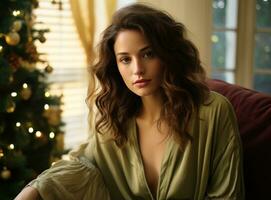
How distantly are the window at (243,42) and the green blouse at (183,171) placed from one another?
2112 mm

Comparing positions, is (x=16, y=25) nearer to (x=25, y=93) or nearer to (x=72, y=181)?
(x=25, y=93)

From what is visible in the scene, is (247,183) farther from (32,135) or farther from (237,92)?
(32,135)

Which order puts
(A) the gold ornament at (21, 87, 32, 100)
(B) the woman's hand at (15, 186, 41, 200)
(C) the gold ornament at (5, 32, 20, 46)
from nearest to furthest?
(B) the woman's hand at (15, 186, 41, 200) < (C) the gold ornament at (5, 32, 20, 46) < (A) the gold ornament at (21, 87, 32, 100)

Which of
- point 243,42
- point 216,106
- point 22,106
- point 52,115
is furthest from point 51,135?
point 243,42

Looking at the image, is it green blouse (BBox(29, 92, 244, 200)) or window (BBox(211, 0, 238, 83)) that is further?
window (BBox(211, 0, 238, 83))

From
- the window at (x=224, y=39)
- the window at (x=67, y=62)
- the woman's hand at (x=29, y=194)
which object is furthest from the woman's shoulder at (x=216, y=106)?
the window at (x=224, y=39)

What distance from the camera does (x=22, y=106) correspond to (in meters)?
2.25

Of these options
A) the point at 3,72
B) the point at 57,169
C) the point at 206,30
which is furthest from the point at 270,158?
the point at 206,30

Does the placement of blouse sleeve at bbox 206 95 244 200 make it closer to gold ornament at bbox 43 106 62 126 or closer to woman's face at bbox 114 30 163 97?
woman's face at bbox 114 30 163 97

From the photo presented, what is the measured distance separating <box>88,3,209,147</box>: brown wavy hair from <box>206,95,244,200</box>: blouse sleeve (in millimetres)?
107

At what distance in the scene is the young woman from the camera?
1339 mm

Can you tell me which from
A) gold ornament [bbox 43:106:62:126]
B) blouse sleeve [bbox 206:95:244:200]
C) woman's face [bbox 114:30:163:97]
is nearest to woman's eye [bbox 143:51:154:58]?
woman's face [bbox 114:30:163:97]

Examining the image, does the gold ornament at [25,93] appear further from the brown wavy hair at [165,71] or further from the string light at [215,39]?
the string light at [215,39]

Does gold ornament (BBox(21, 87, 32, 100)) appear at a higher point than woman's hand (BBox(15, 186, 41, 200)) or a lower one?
higher
